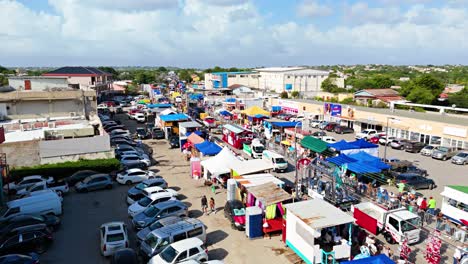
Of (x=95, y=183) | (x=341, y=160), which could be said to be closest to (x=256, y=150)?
(x=341, y=160)

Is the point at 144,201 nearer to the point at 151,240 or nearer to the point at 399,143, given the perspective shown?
the point at 151,240

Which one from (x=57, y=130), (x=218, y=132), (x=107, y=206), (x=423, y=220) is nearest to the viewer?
(x=423, y=220)

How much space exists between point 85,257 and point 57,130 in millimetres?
16945

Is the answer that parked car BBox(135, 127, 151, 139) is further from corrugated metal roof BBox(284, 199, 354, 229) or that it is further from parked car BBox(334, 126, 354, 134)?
corrugated metal roof BBox(284, 199, 354, 229)

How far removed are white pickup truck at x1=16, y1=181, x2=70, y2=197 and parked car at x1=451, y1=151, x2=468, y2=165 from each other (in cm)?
2606

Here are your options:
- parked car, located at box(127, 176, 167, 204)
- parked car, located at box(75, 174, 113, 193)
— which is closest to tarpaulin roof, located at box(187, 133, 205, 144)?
parked car, located at box(127, 176, 167, 204)

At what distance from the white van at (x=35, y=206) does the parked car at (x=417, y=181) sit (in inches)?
723

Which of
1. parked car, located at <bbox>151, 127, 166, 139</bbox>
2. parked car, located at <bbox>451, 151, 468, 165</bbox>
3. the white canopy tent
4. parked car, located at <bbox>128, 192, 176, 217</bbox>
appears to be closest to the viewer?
parked car, located at <bbox>128, 192, 176, 217</bbox>

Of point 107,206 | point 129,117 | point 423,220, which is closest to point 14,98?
point 129,117

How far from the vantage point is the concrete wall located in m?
23.4

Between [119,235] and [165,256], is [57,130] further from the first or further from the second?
[165,256]

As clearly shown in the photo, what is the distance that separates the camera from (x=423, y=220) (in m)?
16.1

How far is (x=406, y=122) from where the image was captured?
108 feet

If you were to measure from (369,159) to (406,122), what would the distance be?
546 inches
